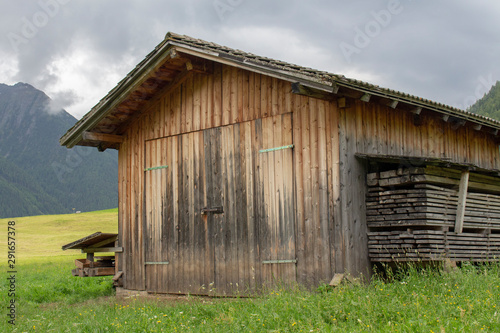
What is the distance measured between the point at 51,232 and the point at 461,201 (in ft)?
126

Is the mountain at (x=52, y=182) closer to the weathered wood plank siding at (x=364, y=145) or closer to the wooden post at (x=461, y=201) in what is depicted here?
the weathered wood plank siding at (x=364, y=145)

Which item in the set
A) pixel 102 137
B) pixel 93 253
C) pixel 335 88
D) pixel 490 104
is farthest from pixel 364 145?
pixel 490 104

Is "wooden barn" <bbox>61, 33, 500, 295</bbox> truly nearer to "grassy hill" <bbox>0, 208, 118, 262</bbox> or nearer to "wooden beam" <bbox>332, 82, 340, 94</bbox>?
"wooden beam" <bbox>332, 82, 340, 94</bbox>

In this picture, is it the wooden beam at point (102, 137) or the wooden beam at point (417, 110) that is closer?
the wooden beam at point (417, 110)

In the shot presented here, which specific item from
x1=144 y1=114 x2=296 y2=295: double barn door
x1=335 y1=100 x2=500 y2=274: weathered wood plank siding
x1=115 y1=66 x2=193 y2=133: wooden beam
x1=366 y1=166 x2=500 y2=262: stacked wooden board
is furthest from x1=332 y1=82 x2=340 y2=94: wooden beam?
x1=115 y1=66 x2=193 y2=133: wooden beam

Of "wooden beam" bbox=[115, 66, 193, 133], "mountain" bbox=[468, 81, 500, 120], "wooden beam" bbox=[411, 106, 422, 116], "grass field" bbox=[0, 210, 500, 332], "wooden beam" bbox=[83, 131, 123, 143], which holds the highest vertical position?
"mountain" bbox=[468, 81, 500, 120]

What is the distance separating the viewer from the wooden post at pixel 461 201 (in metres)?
9.58

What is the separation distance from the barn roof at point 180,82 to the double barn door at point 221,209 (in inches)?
42.2

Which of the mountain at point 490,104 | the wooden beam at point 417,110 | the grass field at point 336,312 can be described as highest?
the mountain at point 490,104

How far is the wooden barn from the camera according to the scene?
905cm

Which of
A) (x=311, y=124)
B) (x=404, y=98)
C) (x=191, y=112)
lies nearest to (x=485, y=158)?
(x=404, y=98)

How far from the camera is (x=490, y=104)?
63625 millimetres

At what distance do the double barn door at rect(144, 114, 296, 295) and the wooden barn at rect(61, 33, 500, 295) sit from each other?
3 centimetres

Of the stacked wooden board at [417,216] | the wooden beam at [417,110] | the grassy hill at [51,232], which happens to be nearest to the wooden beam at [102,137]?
the stacked wooden board at [417,216]
